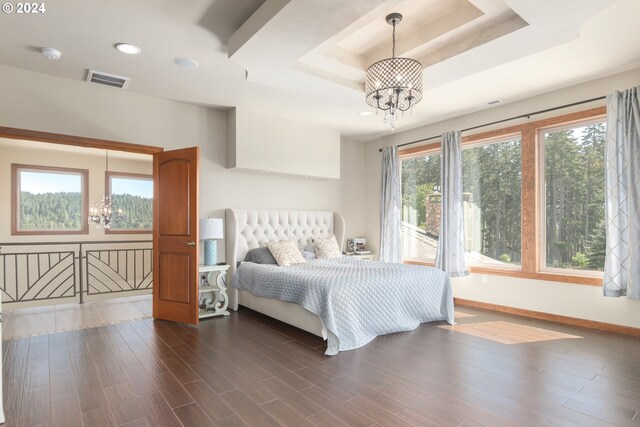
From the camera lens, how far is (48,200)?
659 cm

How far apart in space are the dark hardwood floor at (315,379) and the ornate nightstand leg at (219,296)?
24.9 inches

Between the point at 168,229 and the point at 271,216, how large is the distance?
1508 millimetres

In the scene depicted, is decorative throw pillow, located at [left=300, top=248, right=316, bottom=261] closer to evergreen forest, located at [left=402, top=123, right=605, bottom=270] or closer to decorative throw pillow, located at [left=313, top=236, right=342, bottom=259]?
decorative throw pillow, located at [left=313, top=236, right=342, bottom=259]

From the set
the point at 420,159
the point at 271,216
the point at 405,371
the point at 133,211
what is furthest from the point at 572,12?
the point at 133,211

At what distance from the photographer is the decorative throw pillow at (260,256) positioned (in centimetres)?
470

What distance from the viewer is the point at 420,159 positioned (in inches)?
234

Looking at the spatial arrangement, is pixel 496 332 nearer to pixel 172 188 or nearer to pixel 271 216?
pixel 271 216

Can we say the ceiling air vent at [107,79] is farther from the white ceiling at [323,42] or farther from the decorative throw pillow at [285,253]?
the decorative throw pillow at [285,253]

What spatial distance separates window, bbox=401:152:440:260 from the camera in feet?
18.5

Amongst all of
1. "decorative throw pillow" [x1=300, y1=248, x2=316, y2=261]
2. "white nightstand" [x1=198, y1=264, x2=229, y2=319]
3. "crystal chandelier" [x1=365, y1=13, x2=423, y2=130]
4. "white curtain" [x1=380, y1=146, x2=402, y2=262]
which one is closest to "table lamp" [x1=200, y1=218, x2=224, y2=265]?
"white nightstand" [x1=198, y1=264, x2=229, y2=319]

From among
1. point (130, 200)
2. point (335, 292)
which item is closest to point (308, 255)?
point (335, 292)

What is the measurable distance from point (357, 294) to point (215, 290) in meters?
2.01

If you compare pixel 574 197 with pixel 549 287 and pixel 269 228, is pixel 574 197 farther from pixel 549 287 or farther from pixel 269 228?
pixel 269 228

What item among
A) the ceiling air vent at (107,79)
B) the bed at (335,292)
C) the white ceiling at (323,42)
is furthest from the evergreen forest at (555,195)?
the ceiling air vent at (107,79)
